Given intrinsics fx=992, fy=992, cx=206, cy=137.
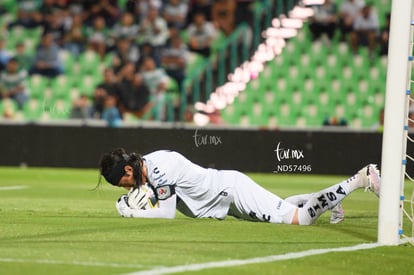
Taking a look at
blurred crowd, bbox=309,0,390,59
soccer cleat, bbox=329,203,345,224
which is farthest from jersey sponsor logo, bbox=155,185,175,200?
blurred crowd, bbox=309,0,390,59

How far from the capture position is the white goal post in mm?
7441

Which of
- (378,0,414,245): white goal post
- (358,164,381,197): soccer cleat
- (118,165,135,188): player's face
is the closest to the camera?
(378,0,414,245): white goal post

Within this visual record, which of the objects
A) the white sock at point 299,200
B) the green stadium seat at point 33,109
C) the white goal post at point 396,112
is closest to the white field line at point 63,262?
the white goal post at point 396,112

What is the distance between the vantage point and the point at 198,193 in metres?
9.33

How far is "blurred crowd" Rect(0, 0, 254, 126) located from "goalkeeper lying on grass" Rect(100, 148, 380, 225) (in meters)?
10.8

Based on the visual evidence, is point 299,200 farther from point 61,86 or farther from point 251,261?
point 61,86

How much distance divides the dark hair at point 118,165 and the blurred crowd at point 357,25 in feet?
41.1

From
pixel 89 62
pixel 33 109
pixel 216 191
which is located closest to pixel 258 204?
pixel 216 191

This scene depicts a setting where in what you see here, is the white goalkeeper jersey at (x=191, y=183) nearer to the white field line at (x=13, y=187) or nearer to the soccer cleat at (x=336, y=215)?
the soccer cleat at (x=336, y=215)

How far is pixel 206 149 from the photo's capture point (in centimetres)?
Result: 1864

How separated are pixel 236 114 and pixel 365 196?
22.2ft

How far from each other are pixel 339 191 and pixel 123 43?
13.3m

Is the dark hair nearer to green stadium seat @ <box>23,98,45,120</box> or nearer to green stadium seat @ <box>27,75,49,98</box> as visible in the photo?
green stadium seat @ <box>23,98,45,120</box>

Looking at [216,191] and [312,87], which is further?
[312,87]
